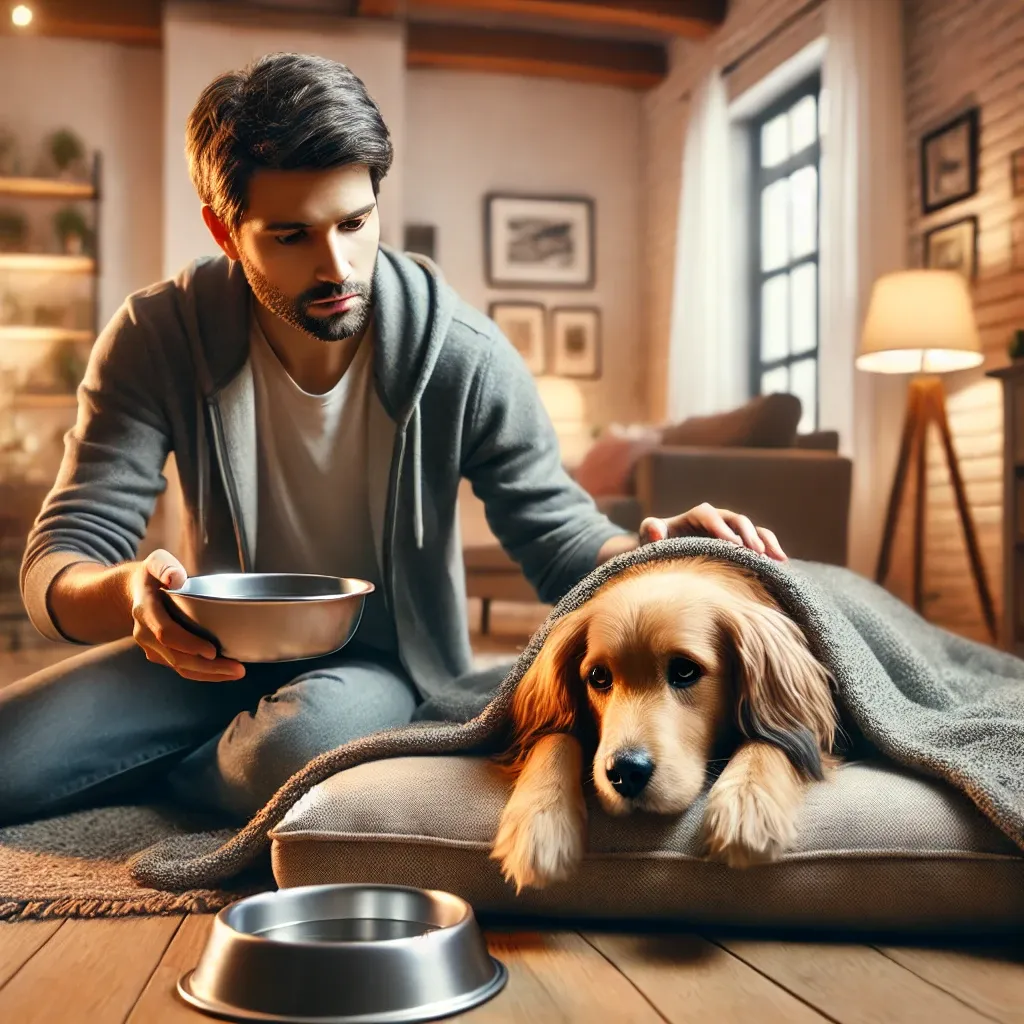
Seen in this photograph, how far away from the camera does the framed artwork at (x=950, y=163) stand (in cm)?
422

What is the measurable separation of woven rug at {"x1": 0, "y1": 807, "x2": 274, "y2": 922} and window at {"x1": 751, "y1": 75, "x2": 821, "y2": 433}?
418cm

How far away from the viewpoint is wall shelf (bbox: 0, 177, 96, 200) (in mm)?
6188

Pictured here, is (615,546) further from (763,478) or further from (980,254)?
(980,254)

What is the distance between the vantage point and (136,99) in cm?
645

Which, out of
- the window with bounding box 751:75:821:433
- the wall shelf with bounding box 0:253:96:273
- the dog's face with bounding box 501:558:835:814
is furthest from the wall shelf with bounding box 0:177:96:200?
the dog's face with bounding box 501:558:835:814

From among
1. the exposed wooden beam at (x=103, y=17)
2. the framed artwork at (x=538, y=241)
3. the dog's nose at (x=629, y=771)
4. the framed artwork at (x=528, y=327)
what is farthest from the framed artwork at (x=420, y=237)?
the dog's nose at (x=629, y=771)

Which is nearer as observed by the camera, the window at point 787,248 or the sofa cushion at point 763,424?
the sofa cushion at point 763,424

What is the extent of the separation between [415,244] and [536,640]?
5.69 m

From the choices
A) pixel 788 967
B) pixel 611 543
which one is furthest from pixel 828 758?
pixel 611 543

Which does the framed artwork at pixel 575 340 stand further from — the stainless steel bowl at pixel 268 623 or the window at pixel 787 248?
the stainless steel bowl at pixel 268 623

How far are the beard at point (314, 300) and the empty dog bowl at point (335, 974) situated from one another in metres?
0.73

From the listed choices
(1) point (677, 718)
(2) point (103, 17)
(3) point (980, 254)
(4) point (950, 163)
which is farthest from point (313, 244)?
(2) point (103, 17)

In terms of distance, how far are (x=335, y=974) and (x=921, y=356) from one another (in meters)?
3.67

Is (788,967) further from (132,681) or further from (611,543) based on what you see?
(132,681)
